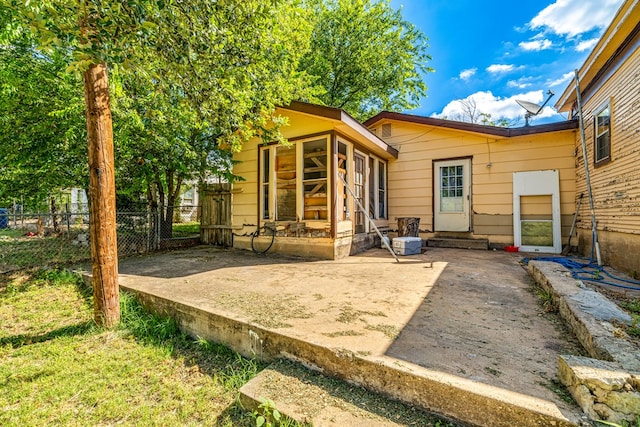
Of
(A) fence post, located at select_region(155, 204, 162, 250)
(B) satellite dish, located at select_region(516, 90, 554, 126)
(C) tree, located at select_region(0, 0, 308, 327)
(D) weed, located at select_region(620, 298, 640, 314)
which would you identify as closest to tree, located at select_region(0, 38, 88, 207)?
(C) tree, located at select_region(0, 0, 308, 327)

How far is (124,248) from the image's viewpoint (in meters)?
6.17

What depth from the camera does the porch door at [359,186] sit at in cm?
645

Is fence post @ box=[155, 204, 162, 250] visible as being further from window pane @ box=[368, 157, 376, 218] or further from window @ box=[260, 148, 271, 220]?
window pane @ box=[368, 157, 376, 218]

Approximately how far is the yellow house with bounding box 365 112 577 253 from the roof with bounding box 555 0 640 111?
95cm

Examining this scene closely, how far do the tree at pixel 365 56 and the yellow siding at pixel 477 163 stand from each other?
5.82 meters

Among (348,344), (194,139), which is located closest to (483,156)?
(348,344)

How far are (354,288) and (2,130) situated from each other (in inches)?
234

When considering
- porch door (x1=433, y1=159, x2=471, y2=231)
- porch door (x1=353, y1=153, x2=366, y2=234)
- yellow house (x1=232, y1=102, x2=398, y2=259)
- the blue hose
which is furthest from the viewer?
porch door (x1=433, y1=159, x2=471, y2=231)

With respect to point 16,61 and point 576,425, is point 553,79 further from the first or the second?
point 16,61

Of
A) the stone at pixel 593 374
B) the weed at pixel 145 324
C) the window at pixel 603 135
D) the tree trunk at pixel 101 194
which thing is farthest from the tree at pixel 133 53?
the window at pixel 603 135

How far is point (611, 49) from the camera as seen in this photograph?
4473 mm

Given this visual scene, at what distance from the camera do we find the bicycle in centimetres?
624

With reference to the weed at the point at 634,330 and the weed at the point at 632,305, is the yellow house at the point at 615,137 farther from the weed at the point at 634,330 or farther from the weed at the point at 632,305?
the weed at the point at 634,330

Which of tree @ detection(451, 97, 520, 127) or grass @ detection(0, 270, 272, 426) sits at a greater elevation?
tree @ detection(451, 97, 520, 127)
